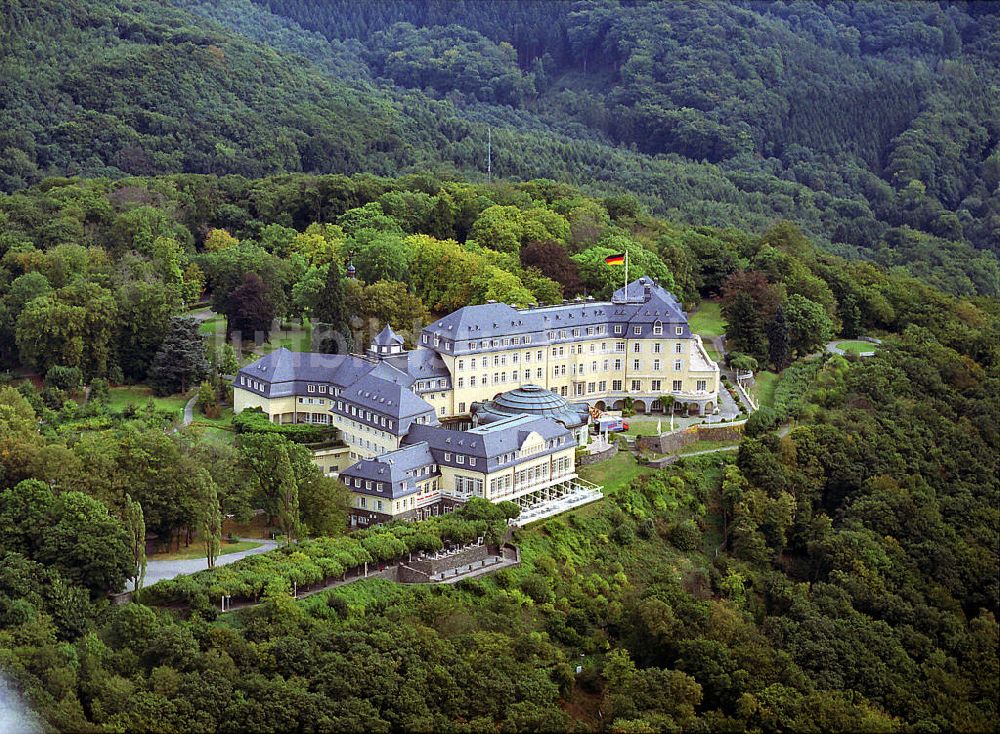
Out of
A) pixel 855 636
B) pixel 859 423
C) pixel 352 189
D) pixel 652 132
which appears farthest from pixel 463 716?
pixel 652 132

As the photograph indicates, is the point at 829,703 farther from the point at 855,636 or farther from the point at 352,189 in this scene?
the point at 352,189

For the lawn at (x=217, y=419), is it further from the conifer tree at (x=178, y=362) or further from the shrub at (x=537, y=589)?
the shrub at (x=537, y=589)

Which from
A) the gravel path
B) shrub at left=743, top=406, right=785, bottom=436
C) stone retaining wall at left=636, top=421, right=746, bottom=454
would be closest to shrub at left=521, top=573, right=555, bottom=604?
stone retaining wall at left=636, top=421, right=746, bottom=454

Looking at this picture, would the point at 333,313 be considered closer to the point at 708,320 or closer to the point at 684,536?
the point at 684,536

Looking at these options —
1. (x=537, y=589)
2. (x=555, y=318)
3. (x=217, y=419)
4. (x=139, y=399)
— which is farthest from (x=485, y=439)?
(x=139, y=399)

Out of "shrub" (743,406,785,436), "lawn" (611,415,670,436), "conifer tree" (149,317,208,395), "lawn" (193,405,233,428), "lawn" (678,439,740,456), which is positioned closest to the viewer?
"lawn" (193,405,233,428)

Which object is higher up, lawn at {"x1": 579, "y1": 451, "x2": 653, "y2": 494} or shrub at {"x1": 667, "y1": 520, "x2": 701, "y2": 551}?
lawn at {"x1": 579, "y1": 451, "x2": 653, "y2": 494}

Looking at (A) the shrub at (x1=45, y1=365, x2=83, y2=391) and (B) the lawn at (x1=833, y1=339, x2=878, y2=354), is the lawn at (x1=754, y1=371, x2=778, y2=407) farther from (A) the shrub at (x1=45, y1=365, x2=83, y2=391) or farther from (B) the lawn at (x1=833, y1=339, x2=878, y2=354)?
(A) the shrub at (x1=45, y1=365, x2=83, y2=391)
